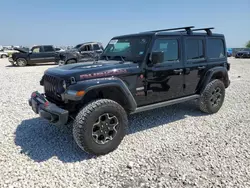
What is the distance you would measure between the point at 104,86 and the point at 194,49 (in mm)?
2432

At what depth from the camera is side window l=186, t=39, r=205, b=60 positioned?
437cm

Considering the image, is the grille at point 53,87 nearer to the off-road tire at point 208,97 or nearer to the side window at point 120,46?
the side window at point 120,46

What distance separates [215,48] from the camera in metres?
4.97

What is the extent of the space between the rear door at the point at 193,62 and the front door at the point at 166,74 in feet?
0.57

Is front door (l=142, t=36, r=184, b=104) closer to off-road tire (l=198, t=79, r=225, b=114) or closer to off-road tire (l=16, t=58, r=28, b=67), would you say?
off-road tire (l=198, t=79, r=225, b=114)

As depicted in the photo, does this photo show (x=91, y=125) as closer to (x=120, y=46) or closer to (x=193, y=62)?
(x=120, y=46)

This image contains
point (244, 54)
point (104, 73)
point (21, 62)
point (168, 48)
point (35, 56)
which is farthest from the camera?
point (244, 54)

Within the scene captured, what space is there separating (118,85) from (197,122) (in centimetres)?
216

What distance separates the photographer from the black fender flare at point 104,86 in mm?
2967

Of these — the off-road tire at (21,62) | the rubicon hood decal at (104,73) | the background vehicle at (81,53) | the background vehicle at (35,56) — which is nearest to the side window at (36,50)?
the background vehicle at (35,56)

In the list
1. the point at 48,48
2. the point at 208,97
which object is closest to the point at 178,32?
the point at 208,97

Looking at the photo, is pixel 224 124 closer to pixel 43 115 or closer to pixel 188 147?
pixel 188 147

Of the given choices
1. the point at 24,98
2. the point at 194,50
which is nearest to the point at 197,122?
the point at 194,50

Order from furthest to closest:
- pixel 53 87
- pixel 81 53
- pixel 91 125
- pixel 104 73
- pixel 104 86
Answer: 1. pixel 81 53
2. pixel 53 87
3. pixel 104 73
4. pixel 104 86
5. pixel 91 125
